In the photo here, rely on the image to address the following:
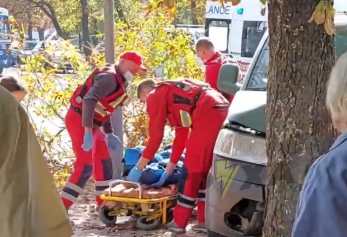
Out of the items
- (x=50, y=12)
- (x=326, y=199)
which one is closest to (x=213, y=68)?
(x=326, y=199)

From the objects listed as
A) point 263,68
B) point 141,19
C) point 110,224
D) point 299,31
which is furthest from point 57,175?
point 299,31

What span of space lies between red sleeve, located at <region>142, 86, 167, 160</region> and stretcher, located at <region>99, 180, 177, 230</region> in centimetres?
34

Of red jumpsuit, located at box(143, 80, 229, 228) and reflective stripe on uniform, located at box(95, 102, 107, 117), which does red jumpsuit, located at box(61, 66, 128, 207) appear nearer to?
reflective stripe on uniform, located at box(95, 102, 107, 117)

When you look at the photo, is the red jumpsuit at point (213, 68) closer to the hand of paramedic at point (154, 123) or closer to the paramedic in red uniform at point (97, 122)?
the paramedic in red uniform at point (97, 122)

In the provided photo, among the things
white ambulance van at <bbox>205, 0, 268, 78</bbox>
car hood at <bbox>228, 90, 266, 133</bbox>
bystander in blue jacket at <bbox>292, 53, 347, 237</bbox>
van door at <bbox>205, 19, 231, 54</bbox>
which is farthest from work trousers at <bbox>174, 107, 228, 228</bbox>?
van door at <bbox>205, 19, 231, 54</bbox>

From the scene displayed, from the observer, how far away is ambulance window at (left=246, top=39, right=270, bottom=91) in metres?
5.00

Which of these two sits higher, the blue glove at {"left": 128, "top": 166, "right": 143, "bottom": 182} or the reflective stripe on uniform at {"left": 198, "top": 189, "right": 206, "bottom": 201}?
the blue glove at {"left": 128, "top": 166, "right": 143, "bottom": 182}

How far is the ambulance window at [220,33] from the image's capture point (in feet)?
55.5

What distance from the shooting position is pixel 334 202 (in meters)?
1.64

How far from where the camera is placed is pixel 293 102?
313cm

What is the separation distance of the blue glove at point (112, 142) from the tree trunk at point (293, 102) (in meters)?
3.37

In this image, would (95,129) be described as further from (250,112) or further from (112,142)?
(250,112)

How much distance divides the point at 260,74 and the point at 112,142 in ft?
6.57

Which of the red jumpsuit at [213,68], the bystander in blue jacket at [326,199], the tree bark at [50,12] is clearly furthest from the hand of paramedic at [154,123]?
the tree bark at [50,12]
